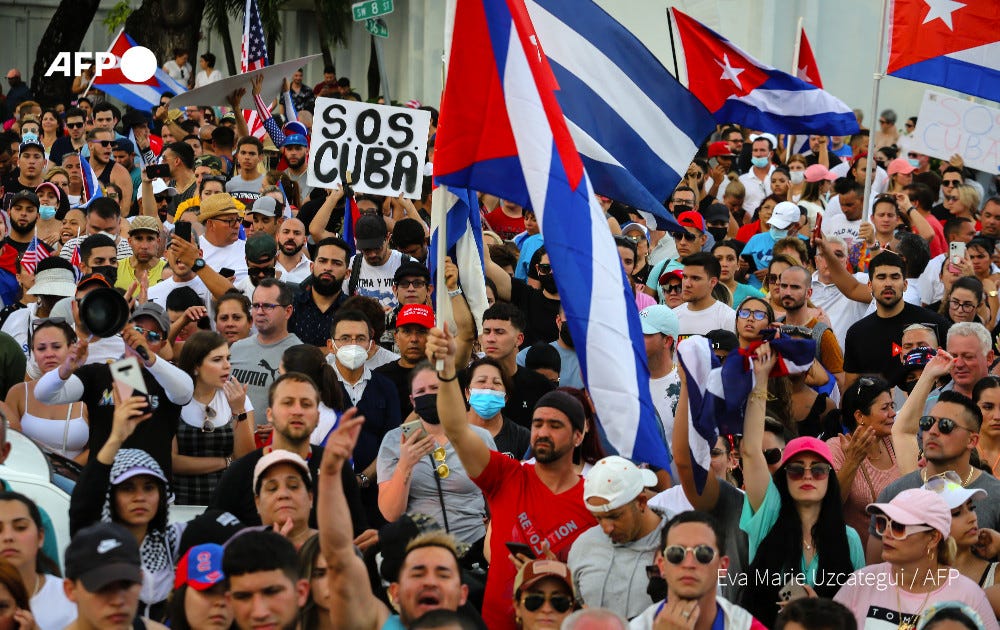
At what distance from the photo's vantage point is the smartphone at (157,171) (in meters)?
14.6

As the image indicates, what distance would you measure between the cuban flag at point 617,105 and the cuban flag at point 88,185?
7818mm

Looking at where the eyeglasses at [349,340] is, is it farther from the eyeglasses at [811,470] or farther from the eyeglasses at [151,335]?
the eyeglasses at [811,470]

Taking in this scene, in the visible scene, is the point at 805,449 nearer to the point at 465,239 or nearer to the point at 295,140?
the point at 465,239

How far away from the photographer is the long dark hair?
6.95m

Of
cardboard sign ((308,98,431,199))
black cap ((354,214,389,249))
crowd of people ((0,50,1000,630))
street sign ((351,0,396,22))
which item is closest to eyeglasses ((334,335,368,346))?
crowd of people ((0,50,1000,630))

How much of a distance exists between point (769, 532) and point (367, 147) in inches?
230

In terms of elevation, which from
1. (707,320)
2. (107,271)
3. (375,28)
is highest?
(375,28)

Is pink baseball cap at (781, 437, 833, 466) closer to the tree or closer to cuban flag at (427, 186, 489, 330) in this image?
cuban flag at (427, 186, 489, 330)

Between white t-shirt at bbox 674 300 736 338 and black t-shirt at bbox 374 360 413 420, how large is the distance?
1.94m

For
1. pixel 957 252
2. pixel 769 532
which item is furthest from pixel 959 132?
pixel 769 532

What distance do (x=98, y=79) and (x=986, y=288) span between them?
12.3 metres

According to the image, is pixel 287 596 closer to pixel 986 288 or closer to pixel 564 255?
pixel 564 255

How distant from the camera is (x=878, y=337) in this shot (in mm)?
10383

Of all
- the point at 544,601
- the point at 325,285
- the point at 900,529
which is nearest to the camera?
the point at 544,601
